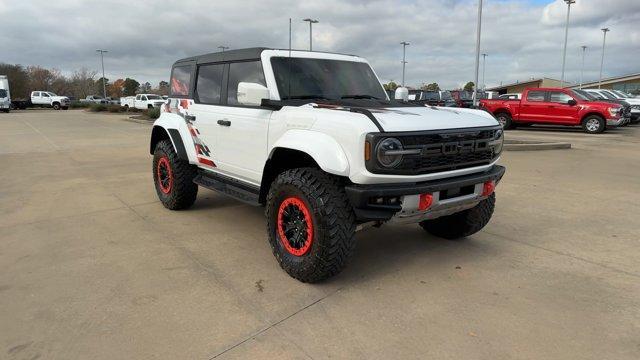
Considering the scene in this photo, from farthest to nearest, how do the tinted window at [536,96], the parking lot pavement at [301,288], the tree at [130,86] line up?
the tree at [130,86] < the tinted window at [536,96] < the parking lot pavement at [301,288]

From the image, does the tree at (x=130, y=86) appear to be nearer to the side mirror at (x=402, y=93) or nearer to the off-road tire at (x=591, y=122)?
the off-road tire at (x=591, y=122)

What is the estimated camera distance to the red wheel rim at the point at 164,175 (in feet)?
19.0

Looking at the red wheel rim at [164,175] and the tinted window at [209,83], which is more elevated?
the tinted window at [209,83]

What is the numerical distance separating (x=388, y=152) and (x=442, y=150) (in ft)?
1.76

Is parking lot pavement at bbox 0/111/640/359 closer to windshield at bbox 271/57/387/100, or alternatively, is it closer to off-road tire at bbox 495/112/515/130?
windshield at bbox 271/57/387/100

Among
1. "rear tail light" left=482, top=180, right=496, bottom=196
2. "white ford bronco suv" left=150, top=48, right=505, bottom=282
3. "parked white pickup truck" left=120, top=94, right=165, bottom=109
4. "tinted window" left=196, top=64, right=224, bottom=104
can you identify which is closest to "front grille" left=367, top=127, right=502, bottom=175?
"white ford bronco suv" left=150, top=48, right=505, bottom=282

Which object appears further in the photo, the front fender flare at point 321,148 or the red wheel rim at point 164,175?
the red wheel rim at point 164,175

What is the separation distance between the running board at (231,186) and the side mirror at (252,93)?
2.94 ft

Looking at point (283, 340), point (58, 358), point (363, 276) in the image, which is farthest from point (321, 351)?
point (58, 358)

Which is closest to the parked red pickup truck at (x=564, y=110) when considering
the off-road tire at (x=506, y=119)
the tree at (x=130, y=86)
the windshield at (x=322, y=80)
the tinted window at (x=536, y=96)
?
the tinted window at (x=536, y=96)

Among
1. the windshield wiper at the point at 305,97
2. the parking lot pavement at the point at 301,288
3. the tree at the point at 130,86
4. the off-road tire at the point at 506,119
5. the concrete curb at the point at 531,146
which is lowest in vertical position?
the parking lot pavement at the point at 301,288

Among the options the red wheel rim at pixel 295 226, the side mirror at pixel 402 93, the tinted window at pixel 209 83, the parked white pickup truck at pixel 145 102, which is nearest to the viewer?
the red wheel rim at pixel 295 226

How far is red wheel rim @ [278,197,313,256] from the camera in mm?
3625

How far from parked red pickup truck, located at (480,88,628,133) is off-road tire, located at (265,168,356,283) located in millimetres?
14628
